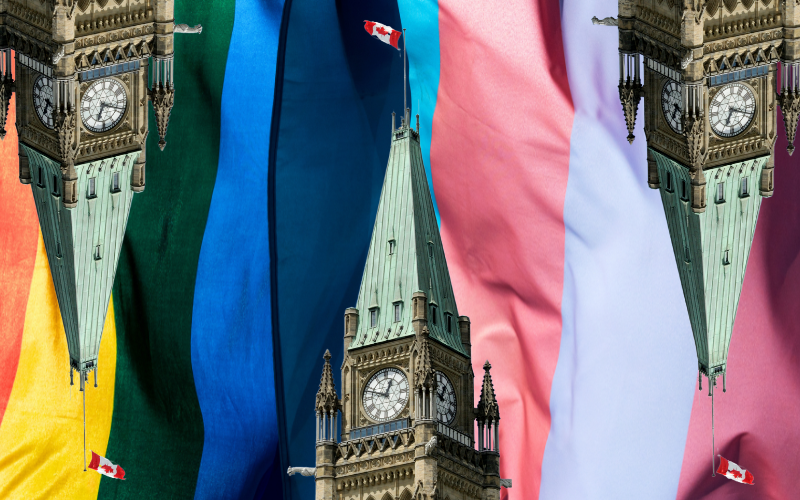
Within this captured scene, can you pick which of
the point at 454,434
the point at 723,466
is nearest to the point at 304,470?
the point at 454,434

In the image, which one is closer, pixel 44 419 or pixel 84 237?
pixel 84 237

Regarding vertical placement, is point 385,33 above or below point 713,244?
above

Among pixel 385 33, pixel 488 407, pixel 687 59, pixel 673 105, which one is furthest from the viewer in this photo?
pixel 385 33

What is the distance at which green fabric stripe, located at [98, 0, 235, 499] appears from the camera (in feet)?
327

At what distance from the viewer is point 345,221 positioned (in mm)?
104625

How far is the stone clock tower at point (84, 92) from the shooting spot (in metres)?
88.9

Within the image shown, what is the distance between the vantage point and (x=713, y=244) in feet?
308

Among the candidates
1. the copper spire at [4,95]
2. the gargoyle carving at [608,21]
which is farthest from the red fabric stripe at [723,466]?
the copper spire at [4,95]

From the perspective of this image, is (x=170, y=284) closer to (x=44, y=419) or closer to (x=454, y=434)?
(x=44, y=419)

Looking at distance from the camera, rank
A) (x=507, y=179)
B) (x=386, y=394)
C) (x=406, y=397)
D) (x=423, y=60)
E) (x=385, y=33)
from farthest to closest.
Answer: (x=423, y=60), (x=507, y=179), (x=385, y=33), (x=386, y=394), (x=406, y=397)

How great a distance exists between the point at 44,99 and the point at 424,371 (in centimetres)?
1278

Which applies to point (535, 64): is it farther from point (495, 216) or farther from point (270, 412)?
point (270, 412)

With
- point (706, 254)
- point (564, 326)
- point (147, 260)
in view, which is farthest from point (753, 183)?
point (147, 260)

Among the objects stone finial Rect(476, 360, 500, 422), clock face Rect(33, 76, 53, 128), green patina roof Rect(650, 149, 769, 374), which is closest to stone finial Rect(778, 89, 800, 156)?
green patina roof Rect(650, 149, 769, 374)
